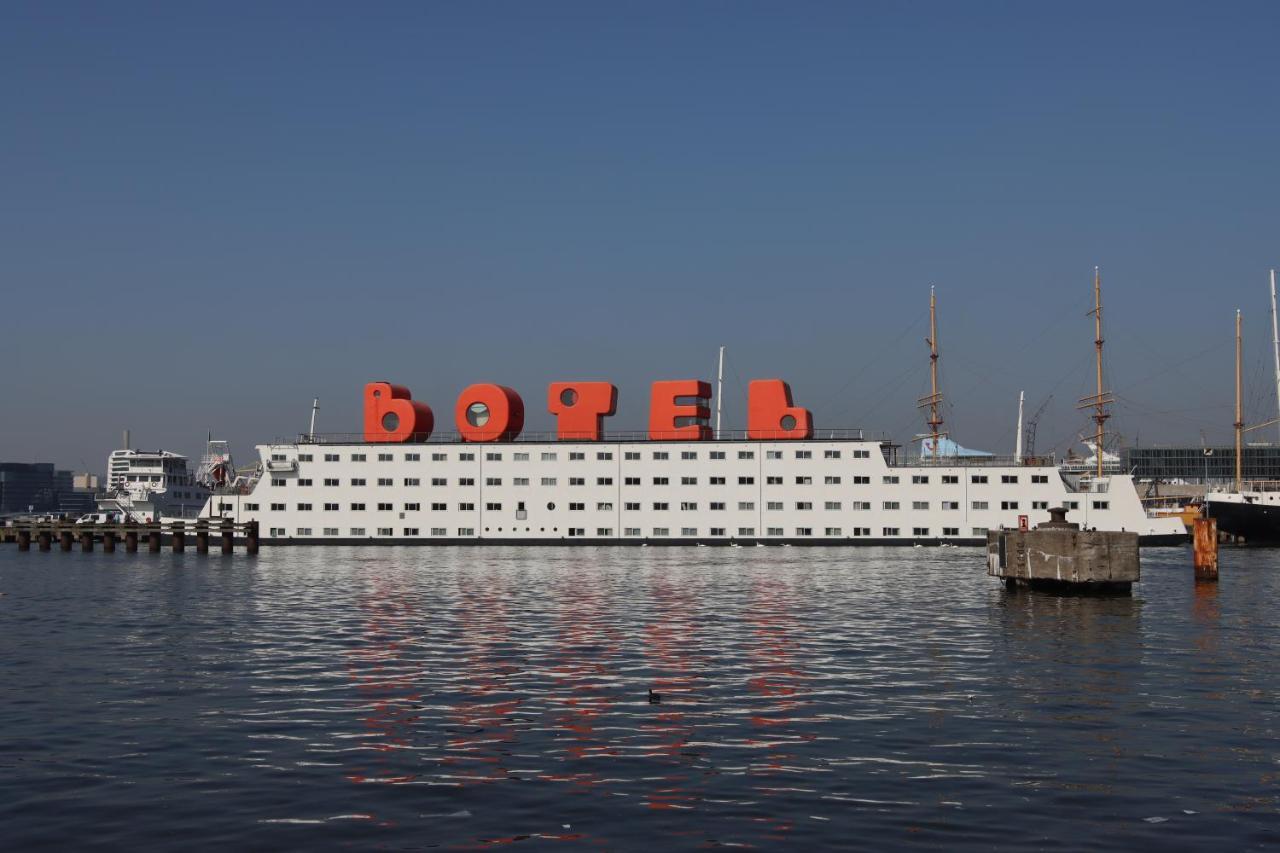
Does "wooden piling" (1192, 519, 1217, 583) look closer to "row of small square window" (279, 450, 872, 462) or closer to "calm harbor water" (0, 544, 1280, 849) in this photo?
"calm harbor water" (0, 544, 1280, 849)

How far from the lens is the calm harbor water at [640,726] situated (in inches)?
593

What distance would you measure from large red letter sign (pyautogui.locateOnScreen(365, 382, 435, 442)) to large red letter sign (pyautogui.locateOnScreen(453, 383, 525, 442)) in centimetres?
393

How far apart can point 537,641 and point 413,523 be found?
74630mm

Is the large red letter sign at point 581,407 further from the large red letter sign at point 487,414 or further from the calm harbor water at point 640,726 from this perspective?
the calm harbor water at point 640,726

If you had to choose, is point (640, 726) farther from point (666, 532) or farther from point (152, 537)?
point (152, 537)

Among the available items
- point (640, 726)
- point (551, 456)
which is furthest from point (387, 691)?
point (551, 456)

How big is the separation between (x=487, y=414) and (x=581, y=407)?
28.9ft

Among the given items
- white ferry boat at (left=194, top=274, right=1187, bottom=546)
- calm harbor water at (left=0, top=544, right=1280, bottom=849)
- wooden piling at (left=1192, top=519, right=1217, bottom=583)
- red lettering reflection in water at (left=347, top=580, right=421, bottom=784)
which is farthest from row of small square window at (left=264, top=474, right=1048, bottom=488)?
red lettering reflection in water at (left=347, top=580, right=421, bottom=784)

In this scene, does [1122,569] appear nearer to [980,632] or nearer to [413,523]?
[980,632]

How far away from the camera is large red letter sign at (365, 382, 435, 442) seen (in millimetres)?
108812

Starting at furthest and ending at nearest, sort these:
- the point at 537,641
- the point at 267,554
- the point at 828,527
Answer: the point at 828,527 → the point at 267,554 → the point at 537,641

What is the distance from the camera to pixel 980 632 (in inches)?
1462

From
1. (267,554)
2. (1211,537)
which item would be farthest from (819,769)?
(267,554)

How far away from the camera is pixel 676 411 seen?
347 feet
